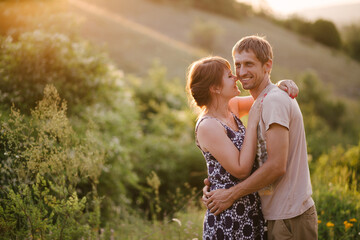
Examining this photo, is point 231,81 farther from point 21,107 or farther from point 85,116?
point 85,116

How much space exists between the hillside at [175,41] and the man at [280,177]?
590 inches

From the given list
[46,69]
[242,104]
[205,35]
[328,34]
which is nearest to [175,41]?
[205,35]

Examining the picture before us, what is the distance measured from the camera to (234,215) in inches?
96.7

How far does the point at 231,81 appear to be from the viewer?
8.76 feet

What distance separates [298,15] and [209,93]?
5038 centimetres

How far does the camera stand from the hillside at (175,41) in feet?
62.7

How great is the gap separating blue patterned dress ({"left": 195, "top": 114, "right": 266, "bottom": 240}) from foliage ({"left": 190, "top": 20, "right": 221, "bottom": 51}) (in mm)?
26727

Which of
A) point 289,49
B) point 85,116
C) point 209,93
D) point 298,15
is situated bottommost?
point 85,116

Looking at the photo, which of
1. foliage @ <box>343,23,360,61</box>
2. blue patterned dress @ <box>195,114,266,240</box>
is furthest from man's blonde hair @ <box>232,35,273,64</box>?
foliage @ <box>343,23,360,61</box>

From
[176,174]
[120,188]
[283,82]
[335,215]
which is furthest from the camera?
[176,174]

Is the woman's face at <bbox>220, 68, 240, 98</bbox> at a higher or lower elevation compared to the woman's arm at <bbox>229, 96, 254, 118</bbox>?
higher

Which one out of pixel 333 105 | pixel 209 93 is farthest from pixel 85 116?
pixel 333 105

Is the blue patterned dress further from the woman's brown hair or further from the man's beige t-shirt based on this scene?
the woman's brown hair

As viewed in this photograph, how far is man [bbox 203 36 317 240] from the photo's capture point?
2.22 meters
